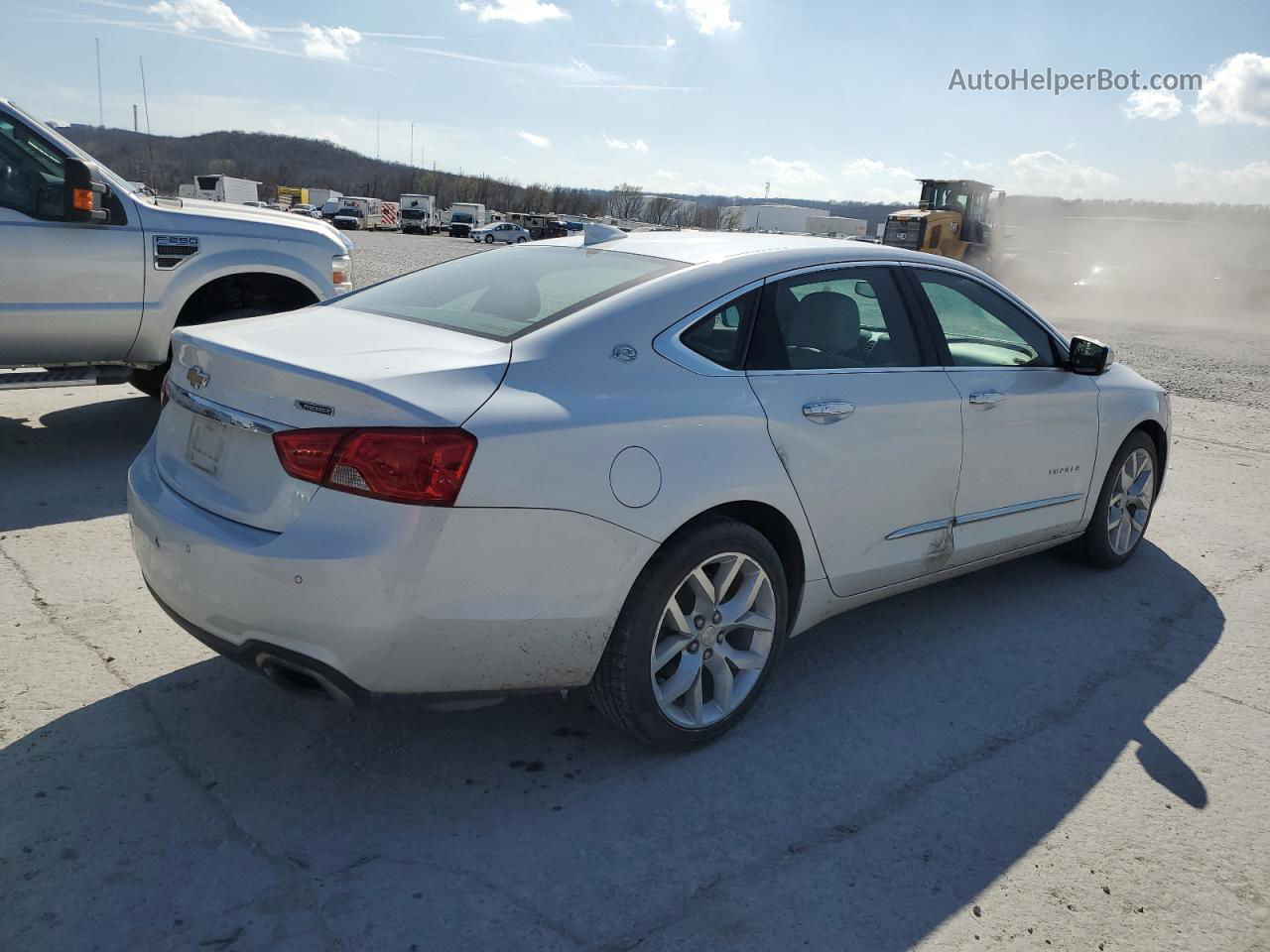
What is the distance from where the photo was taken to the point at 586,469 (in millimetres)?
2721

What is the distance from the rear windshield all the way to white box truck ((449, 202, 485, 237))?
64.1m

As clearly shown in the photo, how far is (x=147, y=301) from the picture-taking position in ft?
20.5

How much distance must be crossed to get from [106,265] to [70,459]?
3.91 feet

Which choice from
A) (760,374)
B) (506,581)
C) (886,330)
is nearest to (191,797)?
(506,581)

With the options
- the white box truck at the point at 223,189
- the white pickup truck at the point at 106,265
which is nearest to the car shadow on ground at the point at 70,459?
the white pickup truck at the point at 106,265

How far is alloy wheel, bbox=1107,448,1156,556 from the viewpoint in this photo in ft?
16.7

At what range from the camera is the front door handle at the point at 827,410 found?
3.33m

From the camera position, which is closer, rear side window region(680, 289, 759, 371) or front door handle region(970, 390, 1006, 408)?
rear side window region(680, 289, 759, 371)

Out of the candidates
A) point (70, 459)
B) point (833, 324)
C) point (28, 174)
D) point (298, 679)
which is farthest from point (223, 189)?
point (298, 679)

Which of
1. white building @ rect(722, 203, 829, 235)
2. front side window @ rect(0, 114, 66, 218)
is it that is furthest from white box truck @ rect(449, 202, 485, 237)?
front side window @ rect(0, 114, 66, 218)

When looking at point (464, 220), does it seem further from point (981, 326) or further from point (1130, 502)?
point (981, 326)

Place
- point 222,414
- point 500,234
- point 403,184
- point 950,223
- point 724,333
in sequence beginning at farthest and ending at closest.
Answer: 1. point 403,184
2. point 500,234
3. point 950,223
4. point 724,333
5. point 222,414

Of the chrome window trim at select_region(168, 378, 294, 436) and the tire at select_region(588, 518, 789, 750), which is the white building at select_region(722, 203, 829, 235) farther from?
the chrome window trim at select_region(168, 378, 294, 436)

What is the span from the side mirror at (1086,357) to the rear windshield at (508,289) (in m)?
2.22
